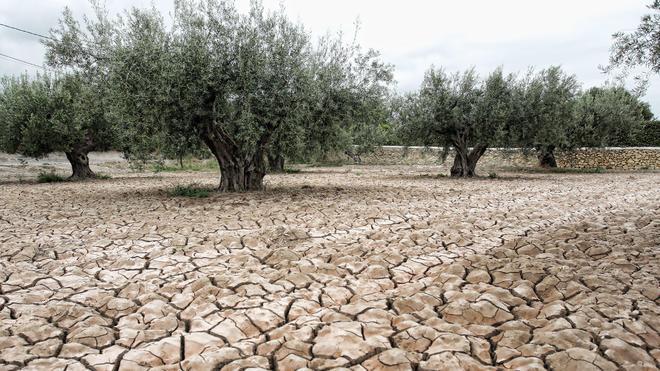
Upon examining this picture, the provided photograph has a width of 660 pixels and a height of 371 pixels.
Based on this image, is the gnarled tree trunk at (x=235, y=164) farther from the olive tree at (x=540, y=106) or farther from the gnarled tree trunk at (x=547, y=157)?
the gnarled tree trunk at (x=547, y=157)

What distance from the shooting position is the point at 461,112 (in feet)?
50.8

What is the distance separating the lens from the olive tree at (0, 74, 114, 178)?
44.8 feet

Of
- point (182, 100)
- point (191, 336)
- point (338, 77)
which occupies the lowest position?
point (191, 336)

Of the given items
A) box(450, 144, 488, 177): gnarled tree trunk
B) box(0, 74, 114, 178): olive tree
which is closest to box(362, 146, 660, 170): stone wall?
box(450, 144, 488, 177): gnarled tree trunk

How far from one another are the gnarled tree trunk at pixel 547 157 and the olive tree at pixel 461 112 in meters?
8.72

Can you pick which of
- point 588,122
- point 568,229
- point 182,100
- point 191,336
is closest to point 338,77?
point 182,100

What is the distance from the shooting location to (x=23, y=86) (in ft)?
46.6

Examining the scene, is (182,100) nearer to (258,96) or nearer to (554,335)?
(258,96)

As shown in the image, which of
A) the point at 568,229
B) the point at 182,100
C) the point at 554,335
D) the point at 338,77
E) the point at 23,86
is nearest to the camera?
the point at 554,335

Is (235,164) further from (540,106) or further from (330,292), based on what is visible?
(540,106)

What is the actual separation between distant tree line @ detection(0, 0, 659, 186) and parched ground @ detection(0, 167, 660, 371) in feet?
9.61

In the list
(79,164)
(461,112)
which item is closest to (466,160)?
(461,112)

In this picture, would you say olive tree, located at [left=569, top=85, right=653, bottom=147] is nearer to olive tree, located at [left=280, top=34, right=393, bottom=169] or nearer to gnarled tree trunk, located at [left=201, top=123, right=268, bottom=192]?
olive tree, located at [left=280, top=34, right=393, bottom=169]

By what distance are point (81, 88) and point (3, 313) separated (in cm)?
1372
